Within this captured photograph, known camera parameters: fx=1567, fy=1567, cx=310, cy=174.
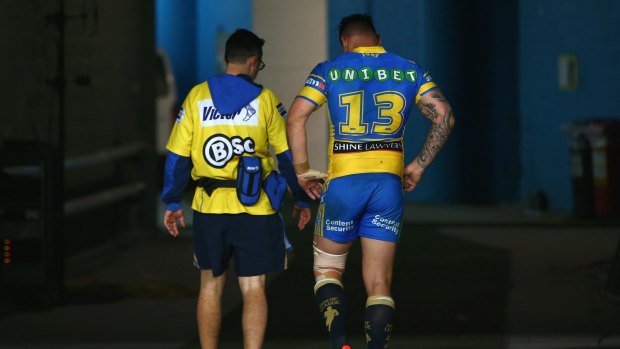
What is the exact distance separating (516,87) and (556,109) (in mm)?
1898

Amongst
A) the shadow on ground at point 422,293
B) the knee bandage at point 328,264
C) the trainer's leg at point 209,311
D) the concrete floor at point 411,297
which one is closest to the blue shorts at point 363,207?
the knee bandage at point 328,264

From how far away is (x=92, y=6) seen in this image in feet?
48.5

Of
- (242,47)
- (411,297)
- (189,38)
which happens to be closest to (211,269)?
(242,47)

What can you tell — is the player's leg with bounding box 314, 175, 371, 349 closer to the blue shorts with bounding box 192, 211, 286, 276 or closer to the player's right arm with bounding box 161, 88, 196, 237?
the blue shorts with bounding box 192, 211, 286, 276

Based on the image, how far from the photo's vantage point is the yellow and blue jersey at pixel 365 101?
26.2 feet

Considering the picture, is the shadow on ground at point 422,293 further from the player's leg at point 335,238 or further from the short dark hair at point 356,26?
the short dark hair at point 356,26

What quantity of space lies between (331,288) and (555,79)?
38.6 feet

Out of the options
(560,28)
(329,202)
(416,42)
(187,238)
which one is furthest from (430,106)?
(416,42)

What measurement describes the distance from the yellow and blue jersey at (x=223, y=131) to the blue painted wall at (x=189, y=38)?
19.8 m

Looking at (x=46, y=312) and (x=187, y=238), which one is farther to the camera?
(x=187, y=238)

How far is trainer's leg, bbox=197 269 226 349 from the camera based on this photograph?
8.04 metres

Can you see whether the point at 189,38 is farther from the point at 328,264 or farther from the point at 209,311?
the point at 209,311

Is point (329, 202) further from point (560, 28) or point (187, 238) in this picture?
point (560, 28)

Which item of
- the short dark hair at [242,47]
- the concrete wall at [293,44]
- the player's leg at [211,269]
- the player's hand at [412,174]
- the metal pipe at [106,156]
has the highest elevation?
the concrete wall at [293,44]
